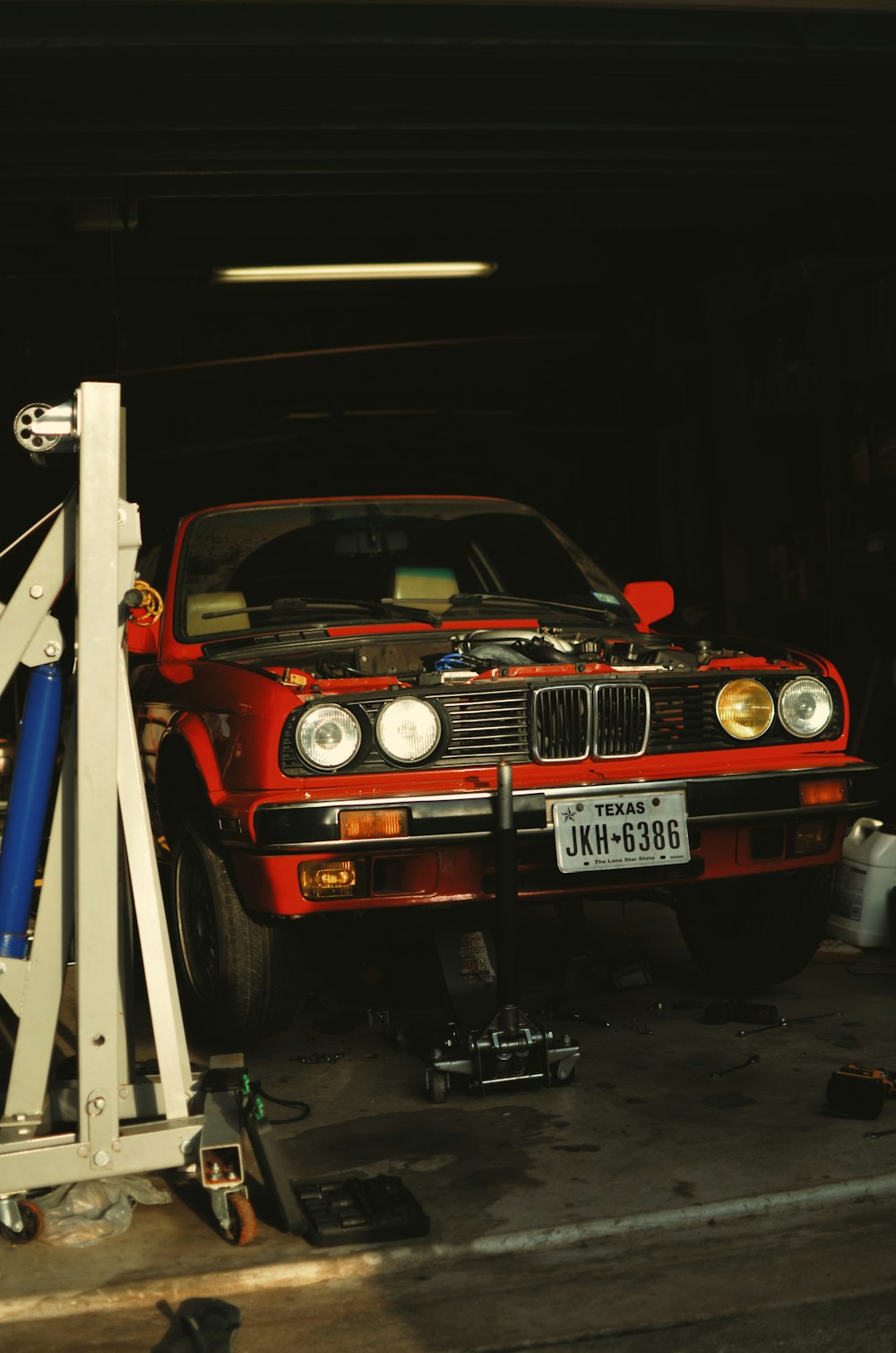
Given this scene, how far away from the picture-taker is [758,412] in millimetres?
8102

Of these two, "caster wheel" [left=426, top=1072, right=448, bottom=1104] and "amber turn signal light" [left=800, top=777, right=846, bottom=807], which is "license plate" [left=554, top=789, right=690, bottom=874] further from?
"caster wheel" [left=426, top=1072, right=448, bottom=1104]

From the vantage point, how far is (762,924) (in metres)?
4.57

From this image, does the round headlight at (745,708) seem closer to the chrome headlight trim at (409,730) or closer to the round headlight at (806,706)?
the round headlight at (806,706)

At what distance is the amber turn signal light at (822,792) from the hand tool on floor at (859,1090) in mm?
821

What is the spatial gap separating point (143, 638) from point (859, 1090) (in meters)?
2.60

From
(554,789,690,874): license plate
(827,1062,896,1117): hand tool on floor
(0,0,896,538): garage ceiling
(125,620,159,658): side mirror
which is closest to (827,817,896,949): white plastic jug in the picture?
(554,789,690,874): license plate

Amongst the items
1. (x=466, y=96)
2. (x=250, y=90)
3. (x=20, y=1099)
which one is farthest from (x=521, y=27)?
(x=20, y=1099)

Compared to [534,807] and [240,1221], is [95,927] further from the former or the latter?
[534,807]

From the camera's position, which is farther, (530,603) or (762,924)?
(530,603)

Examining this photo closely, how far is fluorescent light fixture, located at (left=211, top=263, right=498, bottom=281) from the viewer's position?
8.58m

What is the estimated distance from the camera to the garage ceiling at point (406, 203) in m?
4.71

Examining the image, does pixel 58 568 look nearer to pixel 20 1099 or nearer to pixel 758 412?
pixel 20 1099

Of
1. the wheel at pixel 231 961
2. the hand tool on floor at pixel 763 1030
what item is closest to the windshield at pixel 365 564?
the wheel at pixel 231 961

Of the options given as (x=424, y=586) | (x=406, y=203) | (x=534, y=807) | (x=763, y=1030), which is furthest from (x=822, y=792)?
(x=406, y=203)
